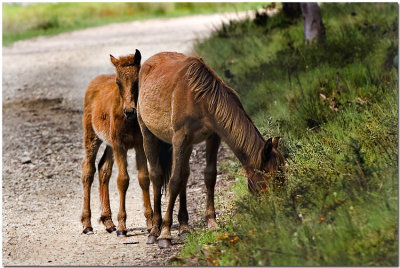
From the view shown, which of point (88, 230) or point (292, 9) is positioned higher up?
point (292, 9)

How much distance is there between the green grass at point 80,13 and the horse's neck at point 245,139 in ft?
59.6

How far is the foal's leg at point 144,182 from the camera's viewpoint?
826 cm

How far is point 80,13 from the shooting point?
87.2 feet

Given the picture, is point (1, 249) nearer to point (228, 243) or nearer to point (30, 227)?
point (30, 227)

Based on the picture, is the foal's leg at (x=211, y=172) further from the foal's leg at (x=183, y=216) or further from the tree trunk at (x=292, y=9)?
the tree trunk at (x=292, y=9)

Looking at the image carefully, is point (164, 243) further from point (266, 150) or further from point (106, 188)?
point (106, 188)

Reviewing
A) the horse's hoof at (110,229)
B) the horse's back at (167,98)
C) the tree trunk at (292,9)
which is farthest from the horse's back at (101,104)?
the tree trunk at (292,9)

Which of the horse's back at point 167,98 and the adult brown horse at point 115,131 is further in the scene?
the adult brown horse at point 115,131

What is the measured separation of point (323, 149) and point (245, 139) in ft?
4.00

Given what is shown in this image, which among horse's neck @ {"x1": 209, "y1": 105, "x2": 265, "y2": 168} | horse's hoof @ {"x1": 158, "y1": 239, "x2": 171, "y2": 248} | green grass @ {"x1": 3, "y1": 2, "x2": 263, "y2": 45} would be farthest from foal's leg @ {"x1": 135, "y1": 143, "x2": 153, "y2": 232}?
green grass @ {"x1": 3, "y1": 2, "x2": 263, "y2": 45}

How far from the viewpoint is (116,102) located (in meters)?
8.32

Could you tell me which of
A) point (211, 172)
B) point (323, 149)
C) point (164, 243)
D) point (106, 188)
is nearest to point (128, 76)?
point (211, 172)

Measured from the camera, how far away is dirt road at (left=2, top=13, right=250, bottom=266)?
25.6ft

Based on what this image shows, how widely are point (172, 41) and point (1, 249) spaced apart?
13468 mm
